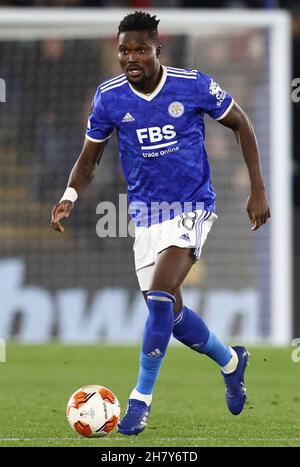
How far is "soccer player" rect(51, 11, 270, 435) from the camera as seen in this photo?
5883mm

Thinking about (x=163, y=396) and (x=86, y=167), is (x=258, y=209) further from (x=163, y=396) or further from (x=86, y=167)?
(x=163, y=396)

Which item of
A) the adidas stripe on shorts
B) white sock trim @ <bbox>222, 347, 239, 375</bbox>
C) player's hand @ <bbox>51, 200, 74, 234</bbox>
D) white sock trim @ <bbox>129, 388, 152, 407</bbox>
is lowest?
white sock trim @ <bbox>129, 388, 152, 407</bbox>

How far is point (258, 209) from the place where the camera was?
5.92 metres

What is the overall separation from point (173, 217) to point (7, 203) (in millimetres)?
6402

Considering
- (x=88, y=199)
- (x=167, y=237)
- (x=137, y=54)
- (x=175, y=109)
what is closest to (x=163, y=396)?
(x=167, y=237)

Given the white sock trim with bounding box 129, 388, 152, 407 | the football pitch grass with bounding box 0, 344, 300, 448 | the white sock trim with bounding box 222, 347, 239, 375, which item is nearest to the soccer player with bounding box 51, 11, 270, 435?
the white sock trim with bounding box 129, 388, 152, 407

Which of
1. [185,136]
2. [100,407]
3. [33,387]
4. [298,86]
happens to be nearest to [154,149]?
[185,136]

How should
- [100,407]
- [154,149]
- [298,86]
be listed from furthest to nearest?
[298,86] < [154,149] < [100,407]

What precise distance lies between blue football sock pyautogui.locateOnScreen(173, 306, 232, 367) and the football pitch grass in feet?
1.25

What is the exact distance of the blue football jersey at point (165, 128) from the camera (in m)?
6.04

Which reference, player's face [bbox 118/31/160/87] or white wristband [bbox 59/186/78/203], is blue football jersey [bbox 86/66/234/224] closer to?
player's face [bbox 118/31/160/87]

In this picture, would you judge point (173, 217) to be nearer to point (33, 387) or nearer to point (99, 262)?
point (33, 387)

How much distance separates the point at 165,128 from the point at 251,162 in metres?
0.47

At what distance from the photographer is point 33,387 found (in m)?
8.41
